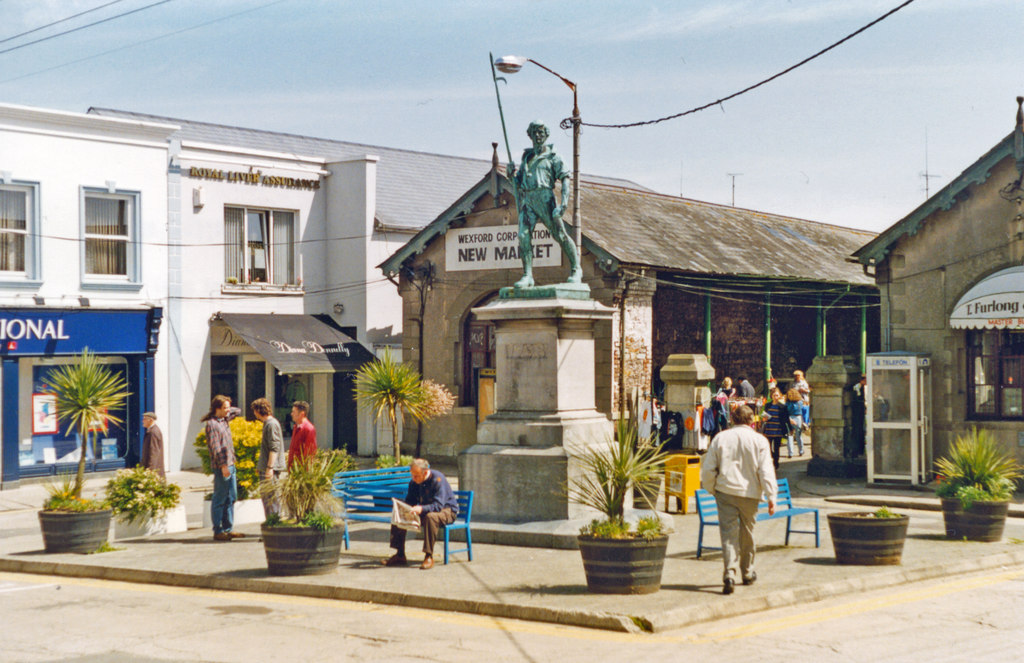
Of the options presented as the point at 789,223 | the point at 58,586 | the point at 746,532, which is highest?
the point at 789,223

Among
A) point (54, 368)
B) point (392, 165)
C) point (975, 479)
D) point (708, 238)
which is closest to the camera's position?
point (975, 479)

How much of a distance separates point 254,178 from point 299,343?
160 inches

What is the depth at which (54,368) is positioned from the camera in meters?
24.4

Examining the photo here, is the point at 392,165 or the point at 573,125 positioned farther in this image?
the point at 392,165

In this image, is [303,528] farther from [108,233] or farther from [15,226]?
[108,233]

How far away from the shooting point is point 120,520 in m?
15.4

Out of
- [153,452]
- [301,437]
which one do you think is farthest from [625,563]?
[153,452]

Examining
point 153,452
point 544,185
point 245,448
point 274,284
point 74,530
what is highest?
point 544,185

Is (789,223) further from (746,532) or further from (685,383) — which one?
(746,532)

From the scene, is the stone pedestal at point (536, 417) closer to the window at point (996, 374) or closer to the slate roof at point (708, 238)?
the window at point (996, 374)

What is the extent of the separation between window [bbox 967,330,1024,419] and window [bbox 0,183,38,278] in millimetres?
17850

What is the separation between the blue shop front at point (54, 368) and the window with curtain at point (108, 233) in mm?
1034

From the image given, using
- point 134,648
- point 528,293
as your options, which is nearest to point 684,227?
point 528,293

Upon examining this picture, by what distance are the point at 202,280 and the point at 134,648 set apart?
62.3 ft
